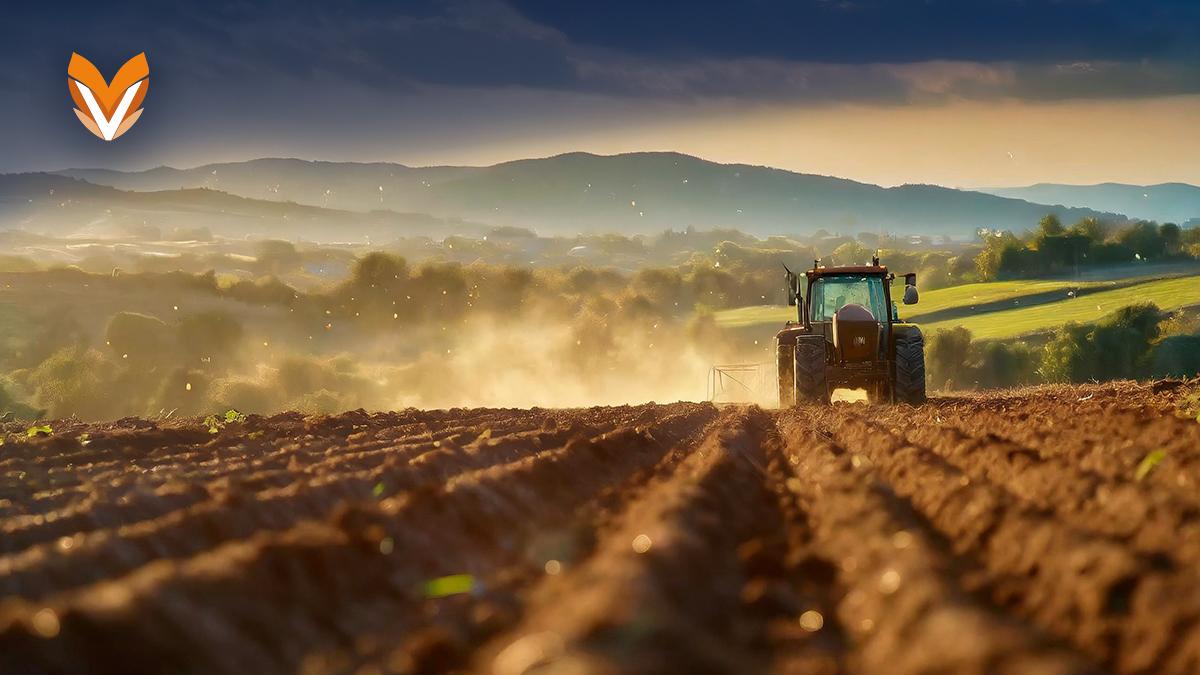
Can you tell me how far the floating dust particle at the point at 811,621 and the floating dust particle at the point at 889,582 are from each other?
0.31m

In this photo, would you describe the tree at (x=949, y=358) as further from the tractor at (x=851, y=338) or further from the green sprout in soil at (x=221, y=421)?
the green sprout in soil at (x=221, y=421)

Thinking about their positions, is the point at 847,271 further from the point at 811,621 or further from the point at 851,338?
the point at 811,621

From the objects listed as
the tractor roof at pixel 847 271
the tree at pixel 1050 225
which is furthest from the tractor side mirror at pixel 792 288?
the tree at pixel 1050 225

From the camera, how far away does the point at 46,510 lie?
969 centimetres

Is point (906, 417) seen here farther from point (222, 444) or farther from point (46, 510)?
point (46, 510)

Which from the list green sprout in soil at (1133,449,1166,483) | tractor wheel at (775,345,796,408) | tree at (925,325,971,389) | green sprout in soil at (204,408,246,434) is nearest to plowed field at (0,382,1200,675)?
green sprout in soil at (1133,449,1166,483)

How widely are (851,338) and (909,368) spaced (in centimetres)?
141

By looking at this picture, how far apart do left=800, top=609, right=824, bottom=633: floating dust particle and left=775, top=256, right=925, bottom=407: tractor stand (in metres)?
16.2

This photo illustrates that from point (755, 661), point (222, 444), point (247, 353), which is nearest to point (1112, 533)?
point (755, 661)

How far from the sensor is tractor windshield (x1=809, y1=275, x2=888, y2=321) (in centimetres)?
2195

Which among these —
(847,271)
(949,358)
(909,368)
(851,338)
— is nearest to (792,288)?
(847,271)

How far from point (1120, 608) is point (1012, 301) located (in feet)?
250

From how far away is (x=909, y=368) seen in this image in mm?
21375

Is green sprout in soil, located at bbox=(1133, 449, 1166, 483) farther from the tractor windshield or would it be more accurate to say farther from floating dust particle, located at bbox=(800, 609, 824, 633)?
the tractor windshield
